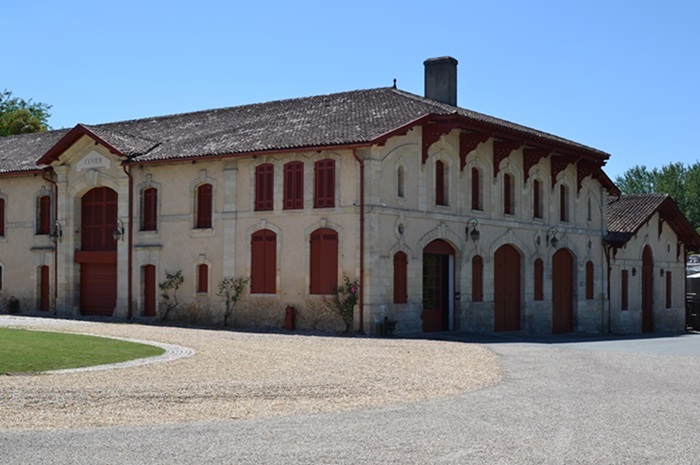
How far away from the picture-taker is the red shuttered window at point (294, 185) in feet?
91.6

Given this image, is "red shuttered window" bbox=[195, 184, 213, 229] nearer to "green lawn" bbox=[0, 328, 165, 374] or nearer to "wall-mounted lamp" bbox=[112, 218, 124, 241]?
"wall-mounted lamp" bbox=[112, 218, 124, 241]

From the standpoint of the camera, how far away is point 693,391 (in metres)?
14.3

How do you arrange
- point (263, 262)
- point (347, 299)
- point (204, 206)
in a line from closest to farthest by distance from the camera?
point (347, 299) < point (263, 262) < point (204, 206)

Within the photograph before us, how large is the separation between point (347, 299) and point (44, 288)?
13.0 m

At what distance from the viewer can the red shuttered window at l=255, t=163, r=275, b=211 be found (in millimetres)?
28500

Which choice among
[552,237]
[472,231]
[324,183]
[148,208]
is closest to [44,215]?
[148,208]

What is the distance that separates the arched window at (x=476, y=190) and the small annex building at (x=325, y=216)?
0.05m

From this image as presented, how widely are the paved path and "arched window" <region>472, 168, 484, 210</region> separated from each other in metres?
17.4

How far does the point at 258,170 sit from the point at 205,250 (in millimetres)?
3175

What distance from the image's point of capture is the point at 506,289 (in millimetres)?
32250

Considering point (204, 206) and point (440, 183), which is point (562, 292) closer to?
point (440, 183)

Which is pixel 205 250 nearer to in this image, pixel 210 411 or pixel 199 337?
pixel 199 337

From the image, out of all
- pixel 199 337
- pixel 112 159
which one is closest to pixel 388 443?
pixel 199 337

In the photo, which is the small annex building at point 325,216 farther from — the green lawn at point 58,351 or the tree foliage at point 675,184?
the tree foliage at point 675,184
